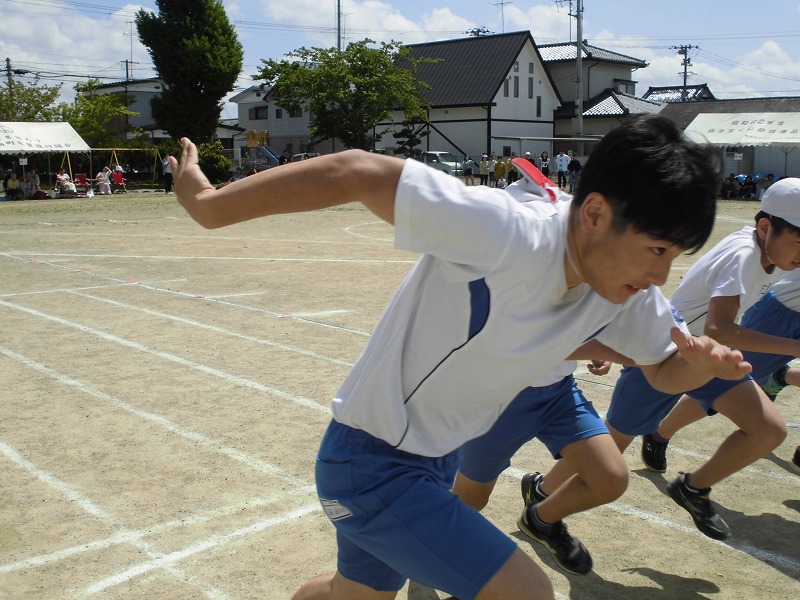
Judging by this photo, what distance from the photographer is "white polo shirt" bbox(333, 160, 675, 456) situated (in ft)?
6.43

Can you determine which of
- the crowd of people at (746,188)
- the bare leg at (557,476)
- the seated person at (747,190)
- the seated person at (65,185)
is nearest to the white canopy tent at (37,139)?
the seated person at (65,185)

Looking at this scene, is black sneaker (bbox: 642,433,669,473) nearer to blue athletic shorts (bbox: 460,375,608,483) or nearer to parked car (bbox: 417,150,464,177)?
blue athletic shorts (bbox: 460,375,608,483)

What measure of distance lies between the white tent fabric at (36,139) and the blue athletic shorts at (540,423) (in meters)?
34.9

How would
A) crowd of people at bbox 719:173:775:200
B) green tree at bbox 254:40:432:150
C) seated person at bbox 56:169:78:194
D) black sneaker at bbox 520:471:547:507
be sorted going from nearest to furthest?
black sneaker at bbox 520:471:547:507 → crowd of people at bbox 719:173:775:200 → seated person at bbox 56:169:78:194 → green tree at bbox 254:40:432:150

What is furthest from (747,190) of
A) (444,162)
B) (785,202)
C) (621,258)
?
(621,258)

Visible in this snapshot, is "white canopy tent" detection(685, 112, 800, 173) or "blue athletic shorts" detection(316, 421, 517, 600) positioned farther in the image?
"white canopy tent" detection(685, 112, 800, 173)

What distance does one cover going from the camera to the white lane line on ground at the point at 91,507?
3.66m

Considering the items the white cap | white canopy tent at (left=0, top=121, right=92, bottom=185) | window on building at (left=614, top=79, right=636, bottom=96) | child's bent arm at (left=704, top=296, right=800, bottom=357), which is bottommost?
child's bent arm at (left=704, top=296, right=800, bottom=357)

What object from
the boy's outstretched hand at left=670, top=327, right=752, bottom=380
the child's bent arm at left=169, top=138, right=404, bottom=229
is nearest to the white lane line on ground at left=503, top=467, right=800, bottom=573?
the boy's outstretched hand at left=670, top=327, right=752, bottom=380

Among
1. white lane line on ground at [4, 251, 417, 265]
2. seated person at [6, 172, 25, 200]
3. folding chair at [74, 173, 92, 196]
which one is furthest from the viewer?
folding chair at [74, 173, 92, 196]

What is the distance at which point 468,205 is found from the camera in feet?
6.39

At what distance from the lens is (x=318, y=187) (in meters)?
1.95

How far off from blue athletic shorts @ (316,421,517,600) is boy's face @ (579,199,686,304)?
69cm

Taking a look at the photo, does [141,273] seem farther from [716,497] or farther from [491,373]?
[491,373]
